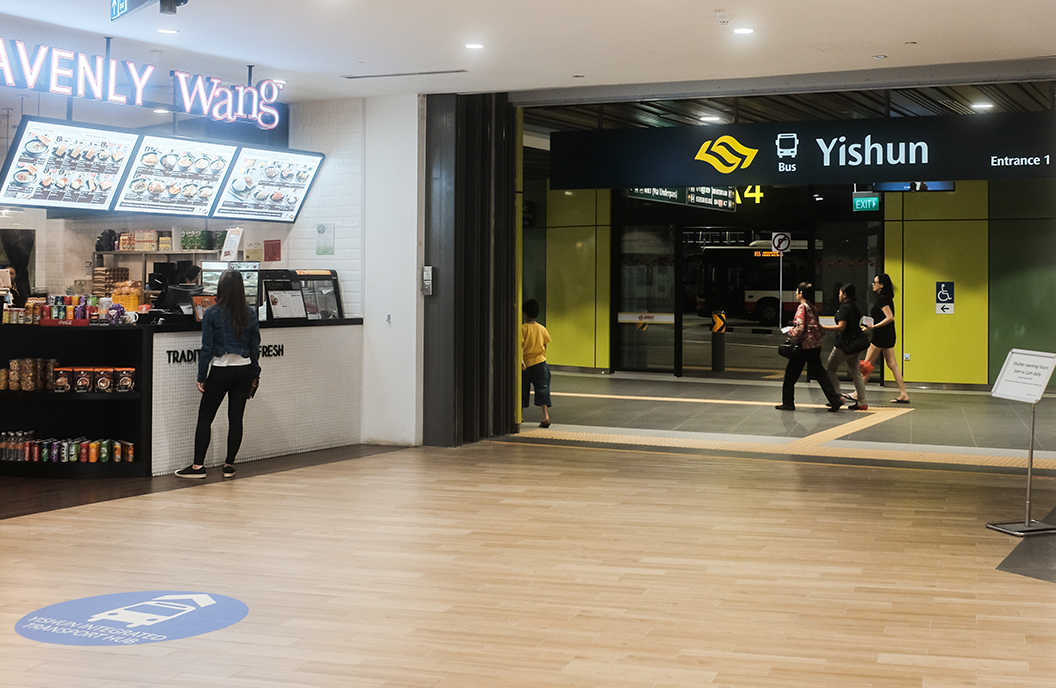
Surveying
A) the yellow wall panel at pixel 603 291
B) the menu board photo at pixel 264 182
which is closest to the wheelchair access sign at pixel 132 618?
the menu board photo at pixel 264 182

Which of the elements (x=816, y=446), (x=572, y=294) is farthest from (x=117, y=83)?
(x=572, y=294)

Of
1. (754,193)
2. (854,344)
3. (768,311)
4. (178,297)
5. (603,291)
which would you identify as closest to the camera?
(178,297)

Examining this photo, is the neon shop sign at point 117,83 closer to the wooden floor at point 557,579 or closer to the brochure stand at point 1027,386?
the wooden floor at point 557,579

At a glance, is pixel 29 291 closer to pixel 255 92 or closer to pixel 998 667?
pixel 255 92

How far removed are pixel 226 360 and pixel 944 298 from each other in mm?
9839

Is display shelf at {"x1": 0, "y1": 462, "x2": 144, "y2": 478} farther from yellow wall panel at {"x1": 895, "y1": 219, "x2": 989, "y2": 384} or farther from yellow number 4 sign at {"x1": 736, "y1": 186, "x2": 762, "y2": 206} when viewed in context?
yellow wall panel at {"x1": 895, "y1": 219, "x2": 989, "y2": 384}

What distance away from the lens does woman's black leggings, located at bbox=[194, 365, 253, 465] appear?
7.49 metres

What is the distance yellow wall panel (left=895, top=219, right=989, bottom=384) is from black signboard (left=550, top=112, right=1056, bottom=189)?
566 centimetres

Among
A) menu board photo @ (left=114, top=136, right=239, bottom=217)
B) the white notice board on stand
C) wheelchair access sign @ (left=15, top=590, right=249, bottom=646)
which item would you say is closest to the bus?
menu board photo @ (left=114, top=136, right=239, bottom=217)

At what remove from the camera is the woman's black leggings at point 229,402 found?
749 centimetres

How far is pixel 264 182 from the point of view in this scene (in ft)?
31.1

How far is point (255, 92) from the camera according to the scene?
8.41 metres

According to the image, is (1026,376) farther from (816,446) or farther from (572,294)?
(572,294)

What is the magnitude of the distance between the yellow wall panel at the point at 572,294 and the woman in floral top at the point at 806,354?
15.4 feet
